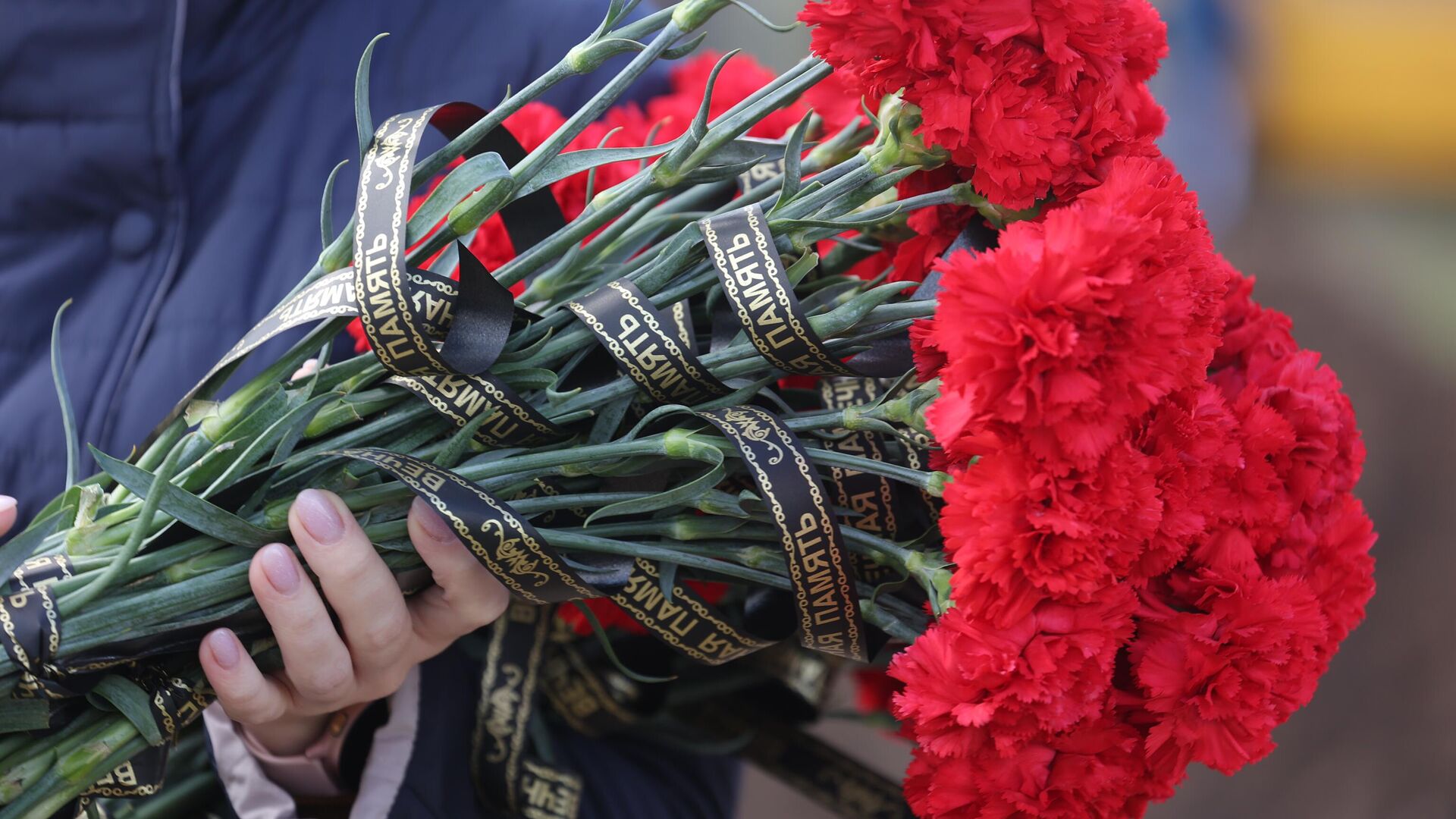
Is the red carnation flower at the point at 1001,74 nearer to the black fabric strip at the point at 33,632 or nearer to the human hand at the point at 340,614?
the human hand at the point at 340,614

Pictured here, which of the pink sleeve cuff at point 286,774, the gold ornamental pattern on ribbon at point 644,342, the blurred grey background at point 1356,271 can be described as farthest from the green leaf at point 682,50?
the blurred grey background at point 1356,271

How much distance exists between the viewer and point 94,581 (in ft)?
1.59

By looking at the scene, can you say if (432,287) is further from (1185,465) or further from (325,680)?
(1185,465)

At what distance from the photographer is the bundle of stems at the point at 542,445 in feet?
1.60

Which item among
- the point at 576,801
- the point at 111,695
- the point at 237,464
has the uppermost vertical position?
the point at 237,464

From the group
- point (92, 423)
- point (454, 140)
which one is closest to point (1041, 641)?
point (454, 140)

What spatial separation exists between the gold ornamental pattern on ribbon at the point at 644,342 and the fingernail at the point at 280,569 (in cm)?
17

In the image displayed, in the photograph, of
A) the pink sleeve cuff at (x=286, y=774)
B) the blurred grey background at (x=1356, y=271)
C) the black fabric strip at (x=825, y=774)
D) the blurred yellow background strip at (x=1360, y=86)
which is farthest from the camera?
the blurred yellow background strip at (x=1360, y=86)

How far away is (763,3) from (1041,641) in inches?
89.3

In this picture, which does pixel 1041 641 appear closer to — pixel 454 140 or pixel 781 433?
pixel 781 433

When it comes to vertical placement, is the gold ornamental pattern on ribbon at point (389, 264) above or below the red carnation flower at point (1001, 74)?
below

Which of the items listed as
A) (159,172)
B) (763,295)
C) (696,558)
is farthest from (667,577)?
(159,172)

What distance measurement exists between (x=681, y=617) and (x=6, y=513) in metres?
0.33

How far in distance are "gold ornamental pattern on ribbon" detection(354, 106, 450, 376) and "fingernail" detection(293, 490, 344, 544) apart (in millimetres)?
66
